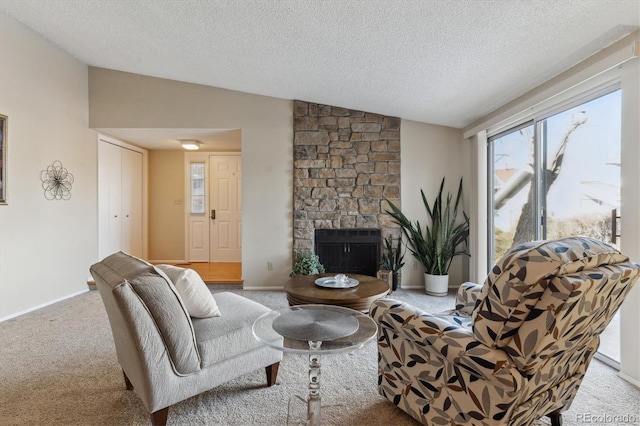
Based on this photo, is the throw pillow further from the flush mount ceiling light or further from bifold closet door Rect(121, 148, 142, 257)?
bifold closet door Rect(121, 148, 142, 257)

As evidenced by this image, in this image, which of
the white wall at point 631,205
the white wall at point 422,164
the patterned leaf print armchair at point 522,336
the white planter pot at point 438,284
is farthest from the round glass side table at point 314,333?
the white wall at point 422,164

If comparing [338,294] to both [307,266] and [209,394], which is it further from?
[307,266]

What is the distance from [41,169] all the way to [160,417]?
3520 mm

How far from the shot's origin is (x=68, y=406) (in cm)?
167

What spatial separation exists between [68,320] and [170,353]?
8.02 feet

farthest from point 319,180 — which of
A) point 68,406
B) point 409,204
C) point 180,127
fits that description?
point 68,406

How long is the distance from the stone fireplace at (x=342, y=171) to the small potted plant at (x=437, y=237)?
0.24 m

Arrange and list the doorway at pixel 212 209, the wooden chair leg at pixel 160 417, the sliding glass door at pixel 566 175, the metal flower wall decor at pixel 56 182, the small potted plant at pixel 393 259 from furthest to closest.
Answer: the doorway at pixel 212 209
the small potted plant at pixel 393 259
the metal flower wall decor at pixel 56 182
the sliding glass door at pixel 566 175
the wooden chair leg at pixel 160 417

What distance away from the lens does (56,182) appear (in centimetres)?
364

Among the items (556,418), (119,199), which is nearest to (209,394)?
(556,418)

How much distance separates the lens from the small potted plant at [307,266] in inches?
146

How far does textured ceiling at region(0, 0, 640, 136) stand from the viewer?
196 centimetres

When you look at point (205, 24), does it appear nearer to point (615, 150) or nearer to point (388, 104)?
point (388, 104)

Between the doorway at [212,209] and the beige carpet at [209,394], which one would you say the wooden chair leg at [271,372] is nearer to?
the beige carpet at [209,394]
